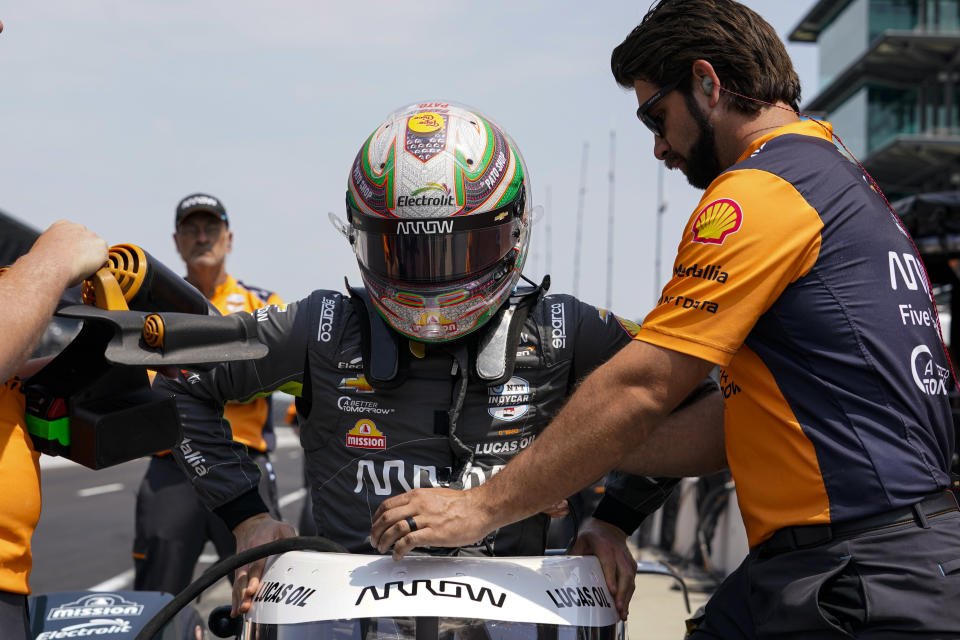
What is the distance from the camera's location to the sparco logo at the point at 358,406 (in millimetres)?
2689

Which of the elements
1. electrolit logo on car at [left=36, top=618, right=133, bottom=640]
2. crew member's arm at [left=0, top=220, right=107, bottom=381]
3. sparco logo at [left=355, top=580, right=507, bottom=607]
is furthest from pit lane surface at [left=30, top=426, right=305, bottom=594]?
sparco logo at [left=355, top=580, right=507, bottom=607]

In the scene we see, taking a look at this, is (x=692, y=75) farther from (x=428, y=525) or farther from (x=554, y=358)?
(x=428, y=525)

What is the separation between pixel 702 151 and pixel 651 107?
17 centimetres

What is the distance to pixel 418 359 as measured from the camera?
274 centimetres

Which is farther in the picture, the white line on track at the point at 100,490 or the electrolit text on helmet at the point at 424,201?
the white line on track at the point at 100,490

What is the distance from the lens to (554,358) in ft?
9.14

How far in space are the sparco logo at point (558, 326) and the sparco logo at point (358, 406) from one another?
0.50 m

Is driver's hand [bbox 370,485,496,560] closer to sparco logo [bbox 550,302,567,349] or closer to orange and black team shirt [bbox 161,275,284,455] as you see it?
sparco logo [bbox 550,302,567,349]

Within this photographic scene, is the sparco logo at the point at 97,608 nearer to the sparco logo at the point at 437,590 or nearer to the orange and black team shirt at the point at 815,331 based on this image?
the sparco logo at the point at 437,590

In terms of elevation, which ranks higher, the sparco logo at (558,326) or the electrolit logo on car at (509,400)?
the sparco logo at (558,326)

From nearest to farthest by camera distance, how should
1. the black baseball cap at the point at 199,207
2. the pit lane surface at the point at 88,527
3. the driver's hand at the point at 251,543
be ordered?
the driver's hand at the point at 251,543, the black baseball cap at the point at 199,207, the pit lane surface at the point at 88,527

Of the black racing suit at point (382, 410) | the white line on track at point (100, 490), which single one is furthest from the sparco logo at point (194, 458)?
the white line on track at point (100, 490)

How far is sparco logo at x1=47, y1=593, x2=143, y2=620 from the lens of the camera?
2.66m

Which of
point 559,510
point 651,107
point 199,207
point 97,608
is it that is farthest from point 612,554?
point 199,207
